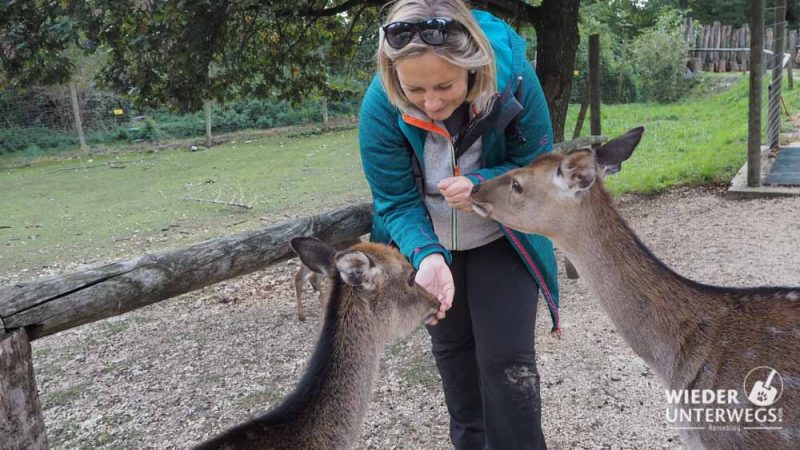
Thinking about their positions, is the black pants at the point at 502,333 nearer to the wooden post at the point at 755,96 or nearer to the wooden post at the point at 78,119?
the wooden post at the point at 755,96

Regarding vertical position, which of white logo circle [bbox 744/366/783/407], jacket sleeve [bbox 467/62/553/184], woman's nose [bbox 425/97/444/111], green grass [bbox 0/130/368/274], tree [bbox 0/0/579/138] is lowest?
green grass [bbox 0/130/368/274]

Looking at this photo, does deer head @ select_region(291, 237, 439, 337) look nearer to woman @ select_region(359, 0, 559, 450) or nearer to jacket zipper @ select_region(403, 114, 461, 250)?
woman @ select_region(359, 0, 559, 450)

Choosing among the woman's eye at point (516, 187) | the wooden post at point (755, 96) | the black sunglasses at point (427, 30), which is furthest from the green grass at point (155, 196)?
the black sunglasses at point (427, 30)

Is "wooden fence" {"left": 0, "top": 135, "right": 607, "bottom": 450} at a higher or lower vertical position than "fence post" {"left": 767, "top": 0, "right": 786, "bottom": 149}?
lower

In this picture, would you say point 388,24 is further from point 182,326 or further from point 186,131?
point 186,131

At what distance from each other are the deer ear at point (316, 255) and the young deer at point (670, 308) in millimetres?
600

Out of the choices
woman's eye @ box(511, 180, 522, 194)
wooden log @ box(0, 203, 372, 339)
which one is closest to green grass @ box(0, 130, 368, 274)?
wooden log @ box(0, 203, 372, 339)

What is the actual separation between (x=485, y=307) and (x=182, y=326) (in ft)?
12.9

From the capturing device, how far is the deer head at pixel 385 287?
2418 millimetres

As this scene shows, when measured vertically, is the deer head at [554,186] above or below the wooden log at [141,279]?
above

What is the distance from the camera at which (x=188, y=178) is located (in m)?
13.5

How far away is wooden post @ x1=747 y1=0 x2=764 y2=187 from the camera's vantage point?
295 inches

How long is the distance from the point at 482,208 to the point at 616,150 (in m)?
0.60

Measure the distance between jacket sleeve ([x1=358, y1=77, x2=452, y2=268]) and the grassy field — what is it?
6131mm
